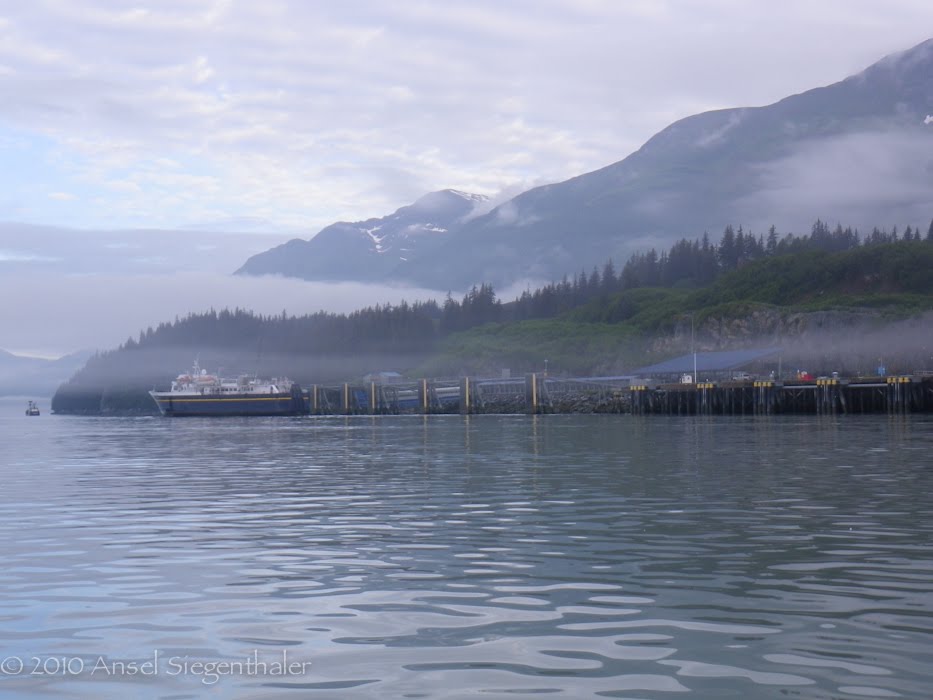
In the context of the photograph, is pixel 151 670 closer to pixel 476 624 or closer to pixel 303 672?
pixel 303 672

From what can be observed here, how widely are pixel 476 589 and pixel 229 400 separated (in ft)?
468

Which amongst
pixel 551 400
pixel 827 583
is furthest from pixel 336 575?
pixel 551 400

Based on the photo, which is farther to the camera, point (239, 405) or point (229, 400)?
point (229, 400)

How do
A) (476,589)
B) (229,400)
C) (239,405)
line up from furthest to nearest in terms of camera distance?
(229,400) < (239,405) < (476,589)

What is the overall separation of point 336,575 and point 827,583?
658 cm

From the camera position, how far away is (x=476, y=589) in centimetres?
1316

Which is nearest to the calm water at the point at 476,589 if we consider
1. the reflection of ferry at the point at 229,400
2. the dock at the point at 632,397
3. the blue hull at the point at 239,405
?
the dock at the point at 632,397

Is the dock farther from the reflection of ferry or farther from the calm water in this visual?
the calm water

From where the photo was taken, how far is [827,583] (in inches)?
522

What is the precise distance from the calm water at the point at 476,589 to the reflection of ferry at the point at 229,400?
124m

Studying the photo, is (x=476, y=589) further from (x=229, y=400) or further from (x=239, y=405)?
(x=229, y=400)

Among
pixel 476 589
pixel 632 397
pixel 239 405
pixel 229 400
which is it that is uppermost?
Answer: pixel 229 400

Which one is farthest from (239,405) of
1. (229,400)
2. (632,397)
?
(632,397)

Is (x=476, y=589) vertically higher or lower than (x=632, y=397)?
lower
